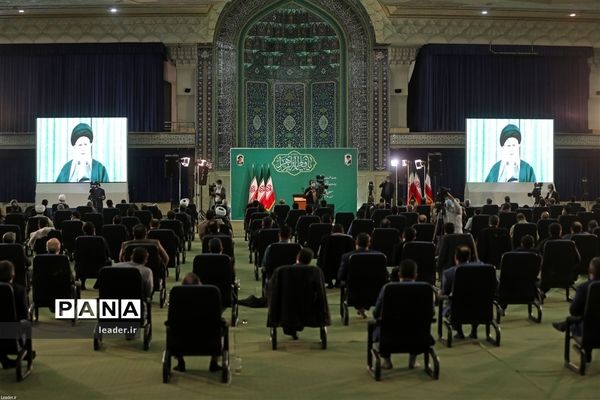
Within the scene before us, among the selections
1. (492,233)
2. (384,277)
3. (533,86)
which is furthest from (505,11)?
(384,277)

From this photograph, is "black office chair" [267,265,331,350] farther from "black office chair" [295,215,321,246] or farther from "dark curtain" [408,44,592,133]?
"dark curtain" [408,44,592,133]

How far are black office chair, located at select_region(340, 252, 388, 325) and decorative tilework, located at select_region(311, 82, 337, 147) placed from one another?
19.6 meters

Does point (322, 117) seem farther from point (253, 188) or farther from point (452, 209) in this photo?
point (452, 209)

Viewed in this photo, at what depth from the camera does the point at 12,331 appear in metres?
6.66

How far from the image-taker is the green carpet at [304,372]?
6543 millimetres

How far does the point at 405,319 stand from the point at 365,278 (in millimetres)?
2347

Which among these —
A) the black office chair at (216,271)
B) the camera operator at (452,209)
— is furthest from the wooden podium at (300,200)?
the black office chair at (216,271)

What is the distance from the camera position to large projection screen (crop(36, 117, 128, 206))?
83.8 feet

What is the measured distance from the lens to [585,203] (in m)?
27.7

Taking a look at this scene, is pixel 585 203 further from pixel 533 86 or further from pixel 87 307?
pixel 87 307

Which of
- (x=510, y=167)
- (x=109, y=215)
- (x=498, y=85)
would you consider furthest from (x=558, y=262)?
(x=498, y=85)

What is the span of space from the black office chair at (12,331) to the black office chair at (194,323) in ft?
3.87

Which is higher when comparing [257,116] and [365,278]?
[257,116]

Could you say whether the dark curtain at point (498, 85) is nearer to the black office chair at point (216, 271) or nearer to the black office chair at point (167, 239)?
the black office chair at point (167, 239)
